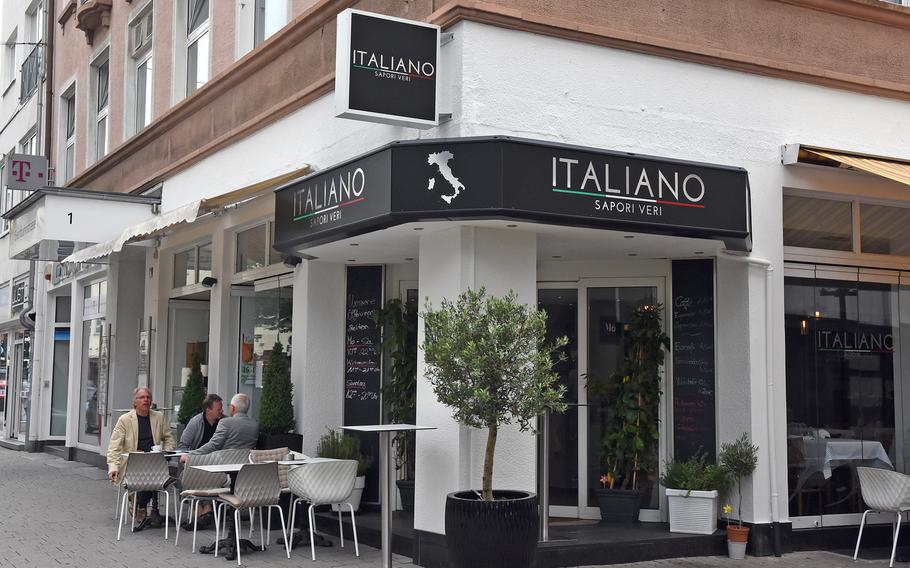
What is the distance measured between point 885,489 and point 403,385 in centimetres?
464

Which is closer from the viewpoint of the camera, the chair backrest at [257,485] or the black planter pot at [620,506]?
the chair backrest at [257,485]

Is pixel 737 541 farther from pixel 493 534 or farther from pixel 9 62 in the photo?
pixel 9 62

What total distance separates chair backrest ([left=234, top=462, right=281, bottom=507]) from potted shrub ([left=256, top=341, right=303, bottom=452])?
59.5 inches

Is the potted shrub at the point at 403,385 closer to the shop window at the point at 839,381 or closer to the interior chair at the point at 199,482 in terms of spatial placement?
the interior chair at the point at 199,482

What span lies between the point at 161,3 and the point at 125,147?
2.54 metres

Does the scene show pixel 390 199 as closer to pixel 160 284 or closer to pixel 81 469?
pixel 160 284

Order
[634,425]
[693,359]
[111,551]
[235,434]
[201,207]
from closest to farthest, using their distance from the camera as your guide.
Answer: [111,551] < [693,359] < [634,425] < [235,434] < [201,207]

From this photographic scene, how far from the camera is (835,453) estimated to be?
1017cm

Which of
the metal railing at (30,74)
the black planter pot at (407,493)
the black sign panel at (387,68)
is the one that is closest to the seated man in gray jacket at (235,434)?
the black planter pot at (407,493)

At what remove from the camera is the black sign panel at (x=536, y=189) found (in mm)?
7984

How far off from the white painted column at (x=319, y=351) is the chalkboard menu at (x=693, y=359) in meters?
3.54

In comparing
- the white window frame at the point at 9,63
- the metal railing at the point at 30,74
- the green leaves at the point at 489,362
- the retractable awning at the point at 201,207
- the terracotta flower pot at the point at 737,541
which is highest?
the white window frame at the point at 9,63

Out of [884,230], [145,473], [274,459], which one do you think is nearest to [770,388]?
[884,230]

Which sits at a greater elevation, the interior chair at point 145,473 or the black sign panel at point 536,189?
the black sign panel at point 536,189
